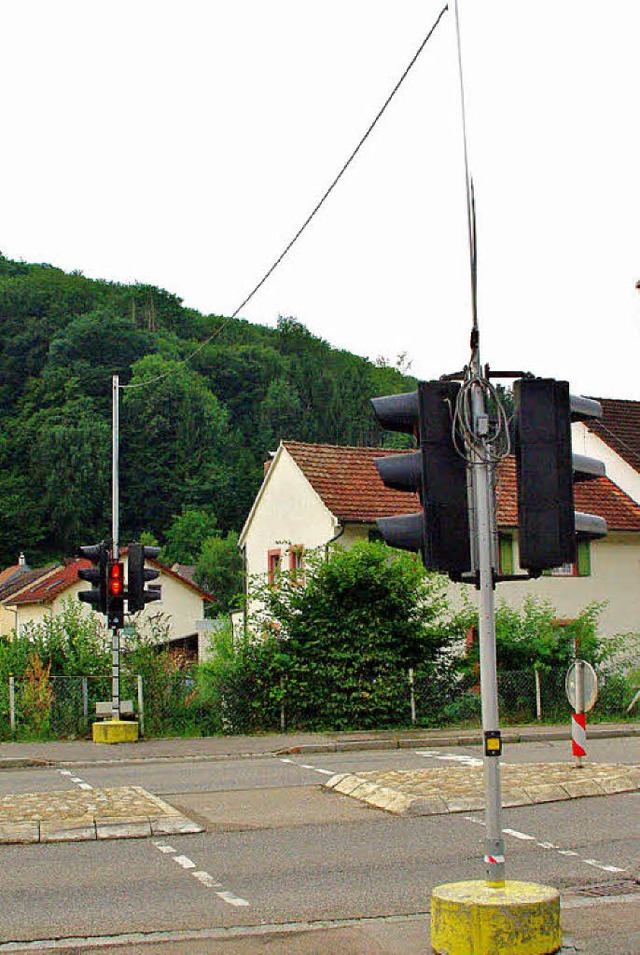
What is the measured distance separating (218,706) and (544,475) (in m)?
17.8

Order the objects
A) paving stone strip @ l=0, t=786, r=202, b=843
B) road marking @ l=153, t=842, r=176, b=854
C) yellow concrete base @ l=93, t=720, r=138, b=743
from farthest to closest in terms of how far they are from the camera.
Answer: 1. yellow concrete base @ l=93, t=720, r=138, b=743
2. paving stone strip @ l=0, t=786, r=202, b=843
3. road marking @ l=153, t=842, r=176, b=854

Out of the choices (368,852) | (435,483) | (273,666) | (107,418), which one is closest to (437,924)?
(435,483)

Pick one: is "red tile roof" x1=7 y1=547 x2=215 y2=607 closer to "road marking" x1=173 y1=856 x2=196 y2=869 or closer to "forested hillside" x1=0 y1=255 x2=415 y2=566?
"forested hillside" x1=0 y1=255 x2=415 y2=566

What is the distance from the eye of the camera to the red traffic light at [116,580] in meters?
20.6

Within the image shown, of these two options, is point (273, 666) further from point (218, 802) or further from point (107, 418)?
point (107, 418)

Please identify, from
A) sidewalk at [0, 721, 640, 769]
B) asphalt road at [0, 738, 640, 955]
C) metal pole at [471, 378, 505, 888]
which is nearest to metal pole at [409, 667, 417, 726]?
sidewalk at [0, 721, 640, 769]

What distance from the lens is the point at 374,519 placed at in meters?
30.9

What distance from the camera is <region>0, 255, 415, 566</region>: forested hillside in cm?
10644

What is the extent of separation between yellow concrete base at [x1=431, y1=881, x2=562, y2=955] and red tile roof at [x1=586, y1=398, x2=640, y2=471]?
30.0 m

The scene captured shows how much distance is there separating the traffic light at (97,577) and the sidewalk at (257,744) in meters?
2.49

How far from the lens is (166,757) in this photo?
775 inches

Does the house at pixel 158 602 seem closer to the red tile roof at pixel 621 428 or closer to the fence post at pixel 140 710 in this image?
the red tile roof at pixel 621 428

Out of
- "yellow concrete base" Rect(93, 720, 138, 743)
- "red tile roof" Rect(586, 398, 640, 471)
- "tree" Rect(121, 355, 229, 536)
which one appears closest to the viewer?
"yellow concrete base" Rect(93, 720, 138, 743)

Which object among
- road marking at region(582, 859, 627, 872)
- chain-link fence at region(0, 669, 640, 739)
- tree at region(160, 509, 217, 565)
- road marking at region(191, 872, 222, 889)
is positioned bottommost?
road marking at region(582, 859, 627, 872)
